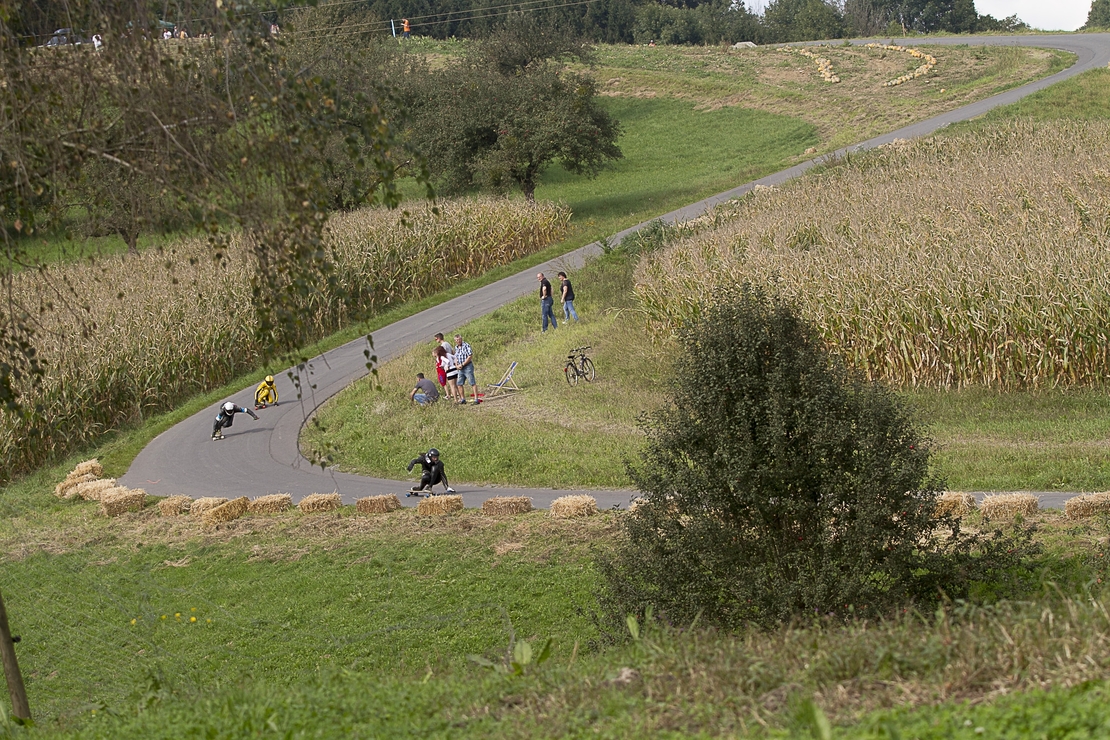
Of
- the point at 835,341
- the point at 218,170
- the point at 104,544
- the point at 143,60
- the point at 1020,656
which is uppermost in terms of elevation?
the point at 143,60

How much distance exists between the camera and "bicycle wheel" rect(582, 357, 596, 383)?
1012 inches

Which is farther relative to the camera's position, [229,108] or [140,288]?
[140,288]

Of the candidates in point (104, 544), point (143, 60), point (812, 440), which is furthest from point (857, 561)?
point (104, 544)

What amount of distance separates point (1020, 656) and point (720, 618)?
11.5 feet

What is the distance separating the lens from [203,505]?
730 inches

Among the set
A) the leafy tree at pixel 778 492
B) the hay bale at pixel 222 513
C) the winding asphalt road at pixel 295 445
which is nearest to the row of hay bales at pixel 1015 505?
the winding asphalt road at pixel 295 445

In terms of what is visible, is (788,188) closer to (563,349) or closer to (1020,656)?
(563,349)

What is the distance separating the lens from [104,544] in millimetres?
17422

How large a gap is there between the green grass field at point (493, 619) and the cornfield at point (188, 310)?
1.31 meters

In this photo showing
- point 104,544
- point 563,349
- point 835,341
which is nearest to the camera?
point 104,544

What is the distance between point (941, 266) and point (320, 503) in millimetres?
13601

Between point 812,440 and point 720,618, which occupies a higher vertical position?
point 812,440

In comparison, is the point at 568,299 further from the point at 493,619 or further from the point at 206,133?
the point at 206,133

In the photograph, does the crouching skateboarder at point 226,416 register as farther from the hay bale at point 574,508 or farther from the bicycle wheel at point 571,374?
the hay bale at point 574,508
